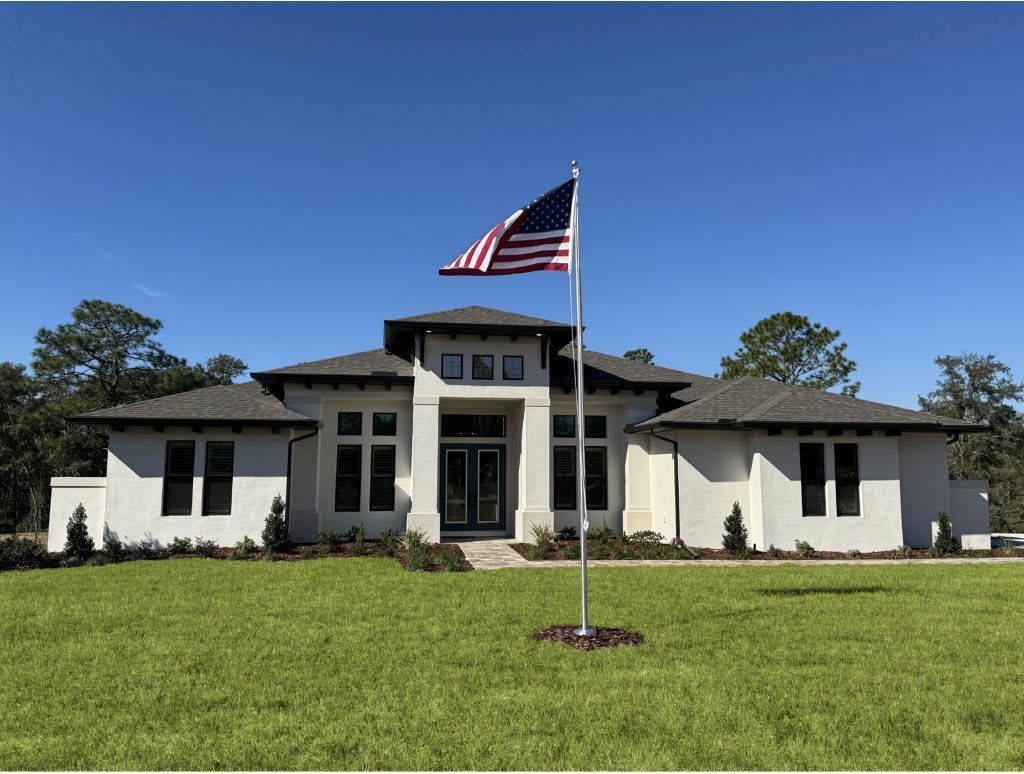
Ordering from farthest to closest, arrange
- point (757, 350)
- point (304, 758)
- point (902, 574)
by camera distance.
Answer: point (757, 350), point (902, 574), point (304, 758)

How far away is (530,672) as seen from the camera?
6199mm

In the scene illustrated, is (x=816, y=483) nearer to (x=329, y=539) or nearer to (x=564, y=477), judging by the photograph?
(x=564, y=477)

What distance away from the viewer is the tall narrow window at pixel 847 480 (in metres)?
16.2

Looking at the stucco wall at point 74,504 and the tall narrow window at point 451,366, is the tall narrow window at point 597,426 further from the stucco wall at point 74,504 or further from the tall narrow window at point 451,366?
the stucco wall at point 74,504

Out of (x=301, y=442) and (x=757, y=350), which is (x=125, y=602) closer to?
(x=301, y=442)

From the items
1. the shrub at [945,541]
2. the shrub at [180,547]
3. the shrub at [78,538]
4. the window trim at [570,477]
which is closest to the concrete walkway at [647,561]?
the shrub at [945,541]

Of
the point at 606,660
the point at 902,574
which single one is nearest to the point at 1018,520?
the point at 902,574

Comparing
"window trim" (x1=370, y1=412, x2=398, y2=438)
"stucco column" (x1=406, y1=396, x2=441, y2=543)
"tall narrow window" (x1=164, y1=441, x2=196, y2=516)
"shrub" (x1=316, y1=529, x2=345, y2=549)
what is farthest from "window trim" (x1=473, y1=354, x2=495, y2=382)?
"tall narrow window" (x1=164, y1=441, x2=196, y2=516)

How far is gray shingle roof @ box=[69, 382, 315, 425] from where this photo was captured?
15.6m

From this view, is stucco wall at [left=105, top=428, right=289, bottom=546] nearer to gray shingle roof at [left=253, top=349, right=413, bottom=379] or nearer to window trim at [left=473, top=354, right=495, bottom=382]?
gray shingle roof at [left=253, top=349, right=413, bottom=379]

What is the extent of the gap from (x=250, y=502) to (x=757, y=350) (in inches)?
1496

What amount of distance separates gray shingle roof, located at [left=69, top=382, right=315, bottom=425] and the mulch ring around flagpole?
1074cm

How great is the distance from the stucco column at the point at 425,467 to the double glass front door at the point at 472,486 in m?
1.76

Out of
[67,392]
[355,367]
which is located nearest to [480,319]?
[355,367]
